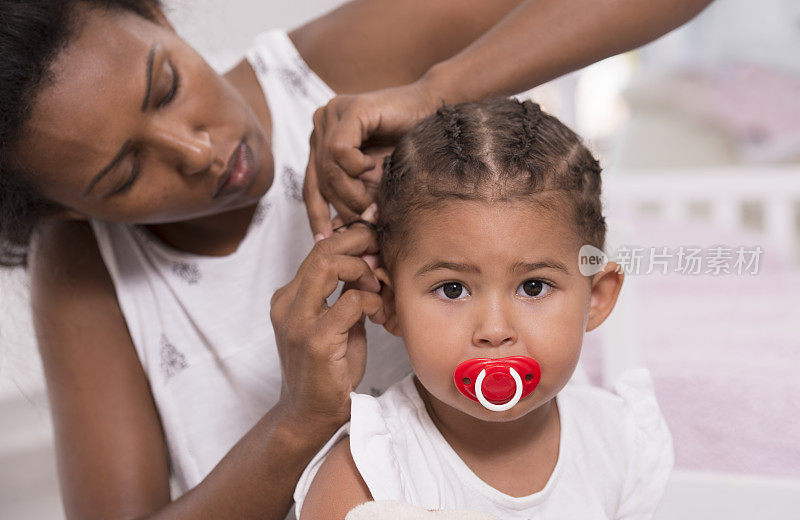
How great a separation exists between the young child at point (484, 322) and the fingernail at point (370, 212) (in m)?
0.01

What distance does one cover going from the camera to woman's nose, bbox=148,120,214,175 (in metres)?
0.88

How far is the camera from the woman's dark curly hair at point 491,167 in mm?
720

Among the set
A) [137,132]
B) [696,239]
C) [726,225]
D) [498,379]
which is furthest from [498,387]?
[726,225]

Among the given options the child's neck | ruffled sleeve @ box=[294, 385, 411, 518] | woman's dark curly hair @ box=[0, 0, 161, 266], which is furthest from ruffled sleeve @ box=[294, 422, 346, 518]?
woman's dark curly hair @ box=[0, 0, 161, 266]

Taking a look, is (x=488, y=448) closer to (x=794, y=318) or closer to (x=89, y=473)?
(x=89, y=473)

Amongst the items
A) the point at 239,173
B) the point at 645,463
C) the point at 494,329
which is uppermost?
the point at 239,173

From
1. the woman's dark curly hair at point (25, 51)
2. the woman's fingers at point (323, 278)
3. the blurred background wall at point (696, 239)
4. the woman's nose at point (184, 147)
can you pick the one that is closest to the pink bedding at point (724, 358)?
the blurred background wall at point (696, 239)

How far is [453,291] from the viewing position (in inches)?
28.6

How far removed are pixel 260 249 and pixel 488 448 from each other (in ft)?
1.39

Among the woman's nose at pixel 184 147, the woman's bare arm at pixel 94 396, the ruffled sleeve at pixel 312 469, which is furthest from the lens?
the woman's bare arm at pixel 94 396

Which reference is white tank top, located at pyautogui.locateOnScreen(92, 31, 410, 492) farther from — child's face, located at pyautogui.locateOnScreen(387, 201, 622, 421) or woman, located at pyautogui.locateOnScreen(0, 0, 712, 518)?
child's face, located at pyautogui.locateOnScreen(387, 201, 622, 421)

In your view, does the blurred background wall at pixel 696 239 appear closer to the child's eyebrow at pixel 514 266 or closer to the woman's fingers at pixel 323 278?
the child's eyebrow at pixel 514 266

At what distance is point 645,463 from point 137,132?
24.8 inches

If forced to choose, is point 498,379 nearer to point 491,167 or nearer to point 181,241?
point 491,167
